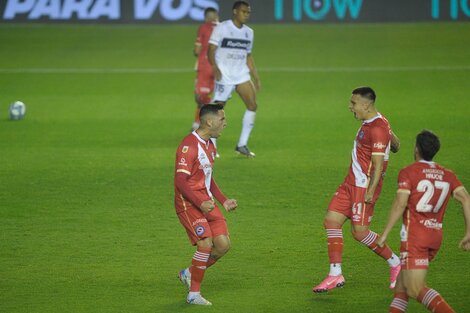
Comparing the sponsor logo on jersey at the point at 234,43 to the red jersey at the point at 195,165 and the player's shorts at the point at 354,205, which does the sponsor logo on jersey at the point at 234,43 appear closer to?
the player's shorts at the point at 354,205

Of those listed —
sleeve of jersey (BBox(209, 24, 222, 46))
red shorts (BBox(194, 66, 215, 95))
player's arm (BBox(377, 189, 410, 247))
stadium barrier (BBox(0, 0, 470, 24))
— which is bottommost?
player's arm (BBox(377, 189, 410, 247))

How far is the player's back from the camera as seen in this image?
7.68 metres

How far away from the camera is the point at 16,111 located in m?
21.0

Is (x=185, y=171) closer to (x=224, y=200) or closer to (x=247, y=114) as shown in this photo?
(x=224, y=200)

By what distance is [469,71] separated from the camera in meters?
→ 27.3

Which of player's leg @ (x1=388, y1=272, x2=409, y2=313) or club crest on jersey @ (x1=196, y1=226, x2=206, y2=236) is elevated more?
club crest on jersey @ (x1=196, y1=226, x2=206, y2=236)

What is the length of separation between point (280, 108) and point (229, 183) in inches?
327

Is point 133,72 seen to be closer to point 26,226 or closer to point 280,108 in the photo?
point 280,108

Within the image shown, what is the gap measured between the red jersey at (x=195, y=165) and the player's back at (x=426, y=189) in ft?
6.59

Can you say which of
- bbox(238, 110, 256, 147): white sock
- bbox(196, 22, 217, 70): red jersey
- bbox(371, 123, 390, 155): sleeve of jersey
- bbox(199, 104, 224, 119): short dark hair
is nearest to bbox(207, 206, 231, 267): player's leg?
bbox(199, 104, 224, 119): short dark hair

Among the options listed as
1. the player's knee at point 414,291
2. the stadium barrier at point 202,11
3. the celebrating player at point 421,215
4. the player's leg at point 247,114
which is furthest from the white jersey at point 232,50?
the stadium barrier at point 202,11

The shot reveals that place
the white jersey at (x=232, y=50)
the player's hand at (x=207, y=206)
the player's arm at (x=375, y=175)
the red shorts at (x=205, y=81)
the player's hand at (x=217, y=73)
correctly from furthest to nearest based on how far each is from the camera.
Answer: the red shorts at (x=205, y=81) → the white jersey at (x=232, y=50) → the player's hand at (x=217, y=73) → the player's arm at (x=375, y=175) → the player's hand at (x=207, y=206)

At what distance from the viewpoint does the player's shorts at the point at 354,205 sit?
30.5 feet

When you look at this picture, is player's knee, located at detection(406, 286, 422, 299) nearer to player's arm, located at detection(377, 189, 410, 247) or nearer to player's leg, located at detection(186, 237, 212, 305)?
player's arm, located at detection(377, 189, 410, 247)
